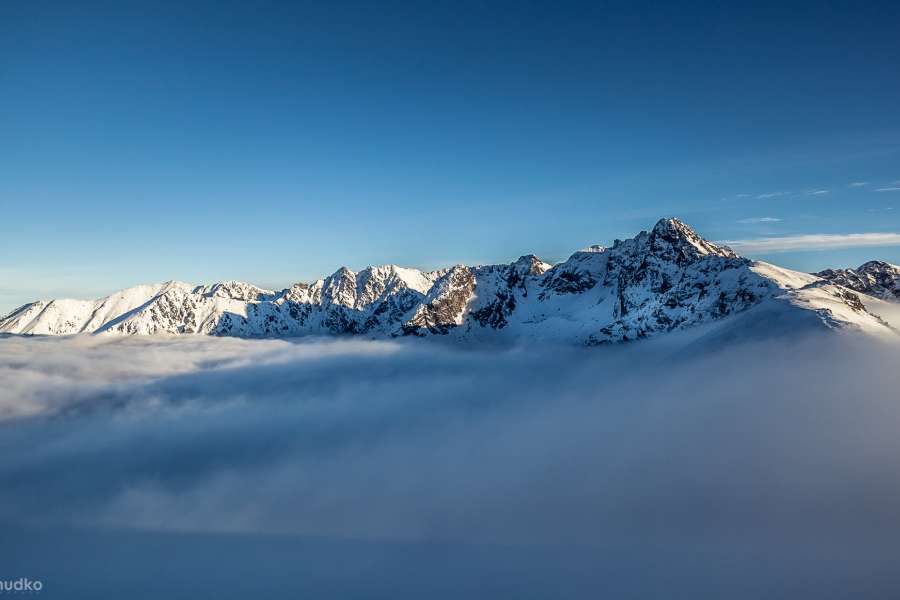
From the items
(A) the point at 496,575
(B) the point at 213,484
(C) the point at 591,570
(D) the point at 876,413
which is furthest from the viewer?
(B) the point at 213,484

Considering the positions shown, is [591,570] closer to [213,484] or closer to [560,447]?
[560,447]

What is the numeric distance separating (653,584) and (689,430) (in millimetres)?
55269

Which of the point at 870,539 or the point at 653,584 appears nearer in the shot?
the point at 870,539

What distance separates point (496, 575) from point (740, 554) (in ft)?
Answer: 163

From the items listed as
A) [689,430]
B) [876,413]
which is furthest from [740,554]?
[876,413]

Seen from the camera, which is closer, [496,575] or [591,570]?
[591,570]

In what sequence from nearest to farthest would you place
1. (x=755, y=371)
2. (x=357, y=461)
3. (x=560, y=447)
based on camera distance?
1. (x=755, y=371)
2. (x=560, y=447)
3. (x=357, y=461)

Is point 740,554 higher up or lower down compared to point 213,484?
higher up

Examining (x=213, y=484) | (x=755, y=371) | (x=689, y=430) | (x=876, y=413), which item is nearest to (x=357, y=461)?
(x=213, y=484)

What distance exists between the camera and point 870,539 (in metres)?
71.9

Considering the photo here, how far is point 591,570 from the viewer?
88062 millimetres

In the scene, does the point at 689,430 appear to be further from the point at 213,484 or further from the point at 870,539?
the point at 213,484

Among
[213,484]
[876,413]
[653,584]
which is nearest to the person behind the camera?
[653,584]

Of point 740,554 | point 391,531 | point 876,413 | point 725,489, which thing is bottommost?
point 391,531
